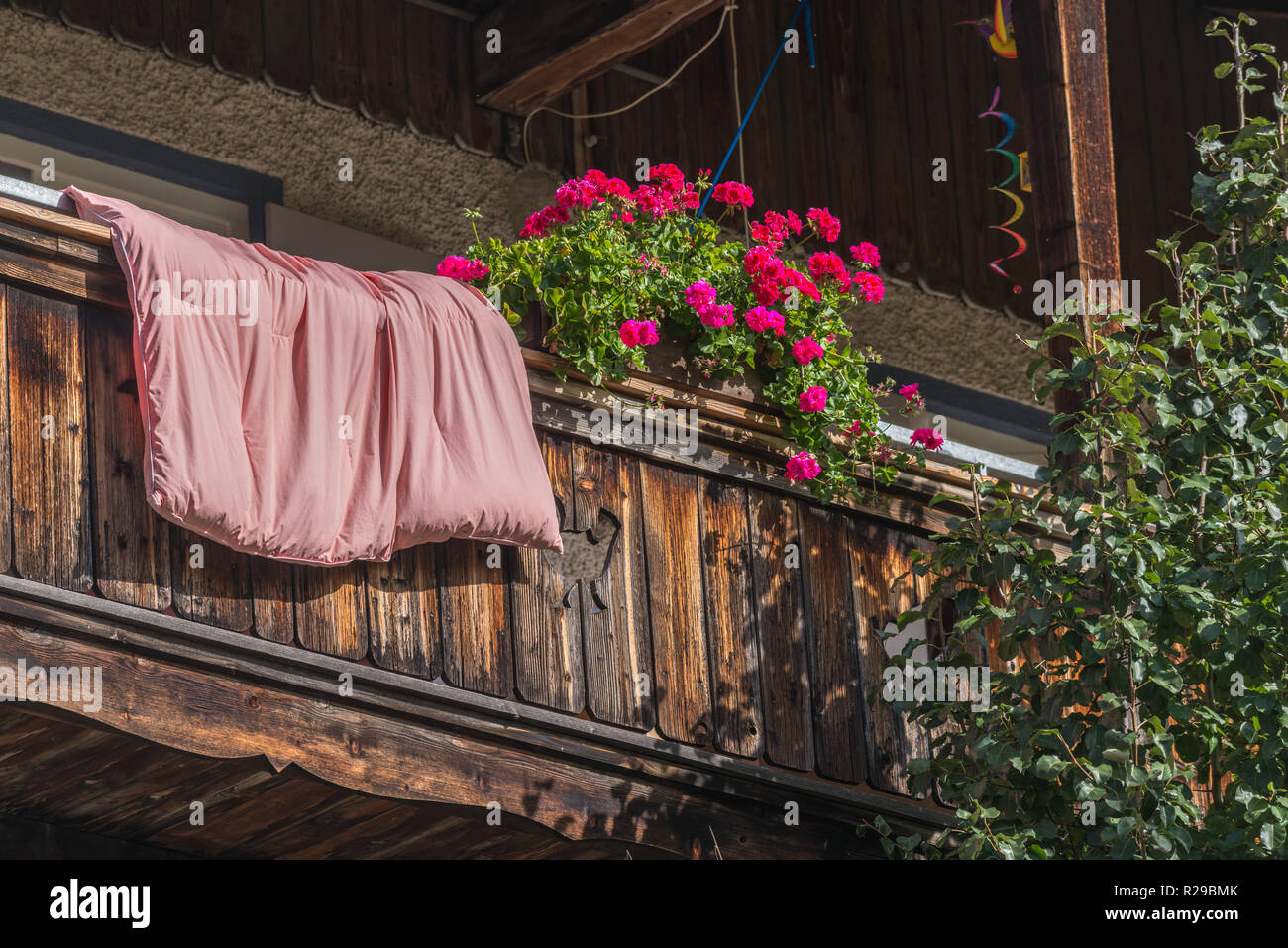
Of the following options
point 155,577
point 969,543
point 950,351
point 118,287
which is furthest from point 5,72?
point 950,351

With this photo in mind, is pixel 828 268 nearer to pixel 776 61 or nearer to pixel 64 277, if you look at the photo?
pixel 64 277

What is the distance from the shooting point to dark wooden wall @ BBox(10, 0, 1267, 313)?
716 centimetres

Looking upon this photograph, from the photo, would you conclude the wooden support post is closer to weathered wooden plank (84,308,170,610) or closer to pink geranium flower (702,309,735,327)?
pink geranium flower (702,309,735,327)

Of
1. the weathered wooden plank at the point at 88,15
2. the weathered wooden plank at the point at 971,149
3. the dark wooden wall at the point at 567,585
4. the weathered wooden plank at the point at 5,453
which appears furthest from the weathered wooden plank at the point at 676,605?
the weathered wooden plank at the point at 971,149

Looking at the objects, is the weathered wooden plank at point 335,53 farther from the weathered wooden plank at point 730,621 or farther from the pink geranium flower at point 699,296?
the weathered wooden plank at point 730,621

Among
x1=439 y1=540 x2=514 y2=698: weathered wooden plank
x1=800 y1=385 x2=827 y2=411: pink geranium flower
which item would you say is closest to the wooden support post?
x1=800 y1=385 x2=827 y2=411: pink geranium flower

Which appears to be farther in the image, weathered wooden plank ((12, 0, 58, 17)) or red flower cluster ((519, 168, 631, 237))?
weathered wooden plank ((12, 0, 58, 17))

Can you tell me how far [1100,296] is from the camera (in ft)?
17.4

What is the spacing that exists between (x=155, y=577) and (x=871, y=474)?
2.12 meters

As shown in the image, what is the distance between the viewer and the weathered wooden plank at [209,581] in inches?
165

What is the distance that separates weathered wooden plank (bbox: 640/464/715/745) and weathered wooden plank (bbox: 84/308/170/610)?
1.35 m

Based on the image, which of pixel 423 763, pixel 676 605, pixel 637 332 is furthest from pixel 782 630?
pixel 423 763
